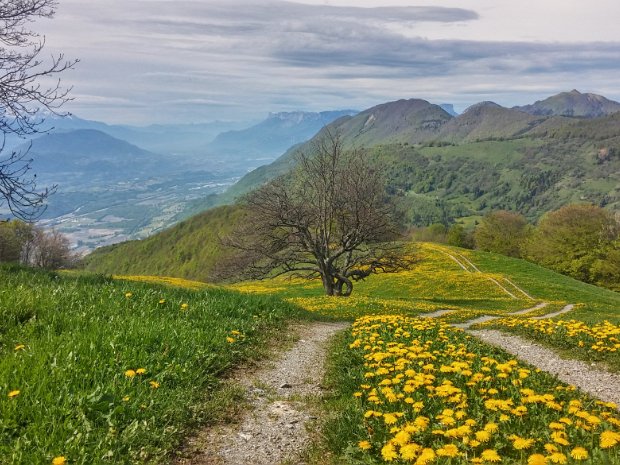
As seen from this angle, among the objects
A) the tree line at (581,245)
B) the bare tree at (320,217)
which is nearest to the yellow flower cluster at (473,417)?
the bare tree at (320,217)

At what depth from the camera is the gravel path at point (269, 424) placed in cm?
658

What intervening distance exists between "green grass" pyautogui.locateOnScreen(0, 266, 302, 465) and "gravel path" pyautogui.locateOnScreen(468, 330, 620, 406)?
7.45 meters

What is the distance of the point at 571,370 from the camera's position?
42.1ft

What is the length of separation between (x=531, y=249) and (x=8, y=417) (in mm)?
111464

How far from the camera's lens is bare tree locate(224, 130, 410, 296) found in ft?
115

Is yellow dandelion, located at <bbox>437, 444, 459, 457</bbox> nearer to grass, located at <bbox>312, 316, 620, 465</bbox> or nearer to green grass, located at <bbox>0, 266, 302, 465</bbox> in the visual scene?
grass, located at <bbox>312, 316, 620, 465</bbox>

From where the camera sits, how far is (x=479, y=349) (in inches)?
501

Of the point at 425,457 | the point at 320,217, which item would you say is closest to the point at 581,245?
the point at 320,217

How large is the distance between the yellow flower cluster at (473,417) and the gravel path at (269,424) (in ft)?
3.68

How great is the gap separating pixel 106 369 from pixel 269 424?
2872mm

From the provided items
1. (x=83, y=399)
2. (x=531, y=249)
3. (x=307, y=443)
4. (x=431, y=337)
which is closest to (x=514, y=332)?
(x=431, y=337)

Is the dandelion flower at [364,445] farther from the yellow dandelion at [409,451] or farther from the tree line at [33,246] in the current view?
the tree line at [33,246]

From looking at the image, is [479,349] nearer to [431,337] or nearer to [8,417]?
[431,337]

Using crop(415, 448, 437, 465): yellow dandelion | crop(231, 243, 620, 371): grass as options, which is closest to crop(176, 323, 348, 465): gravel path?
crop(415, 448, 437, 465): yellow dandelion
